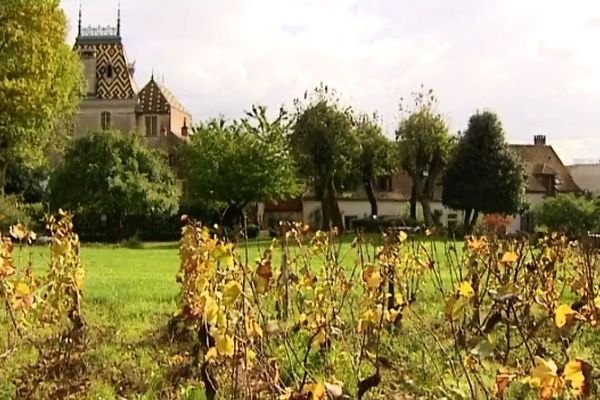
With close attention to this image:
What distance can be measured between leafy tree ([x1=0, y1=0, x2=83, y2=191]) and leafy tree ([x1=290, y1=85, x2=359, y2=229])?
12.4m

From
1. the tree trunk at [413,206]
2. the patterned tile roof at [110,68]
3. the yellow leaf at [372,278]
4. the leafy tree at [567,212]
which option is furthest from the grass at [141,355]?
the patterned tile roof at [110,68]

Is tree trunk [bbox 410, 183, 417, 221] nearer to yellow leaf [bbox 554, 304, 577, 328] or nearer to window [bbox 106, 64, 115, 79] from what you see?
window [bbox 106, 64, 115, 79]

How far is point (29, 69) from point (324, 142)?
14.8 metres

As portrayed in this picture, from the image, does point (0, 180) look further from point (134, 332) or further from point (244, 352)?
point (244, 352)

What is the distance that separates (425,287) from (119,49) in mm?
59307

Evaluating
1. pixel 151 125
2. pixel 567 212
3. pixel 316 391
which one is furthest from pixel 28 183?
pixel 316 391

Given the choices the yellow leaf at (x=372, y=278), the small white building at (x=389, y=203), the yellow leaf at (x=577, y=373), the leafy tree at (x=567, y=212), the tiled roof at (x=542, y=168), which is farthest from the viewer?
A: the tiled roof at (x=542, y=168)

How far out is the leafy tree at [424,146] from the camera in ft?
139

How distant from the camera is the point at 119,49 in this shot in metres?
66.2

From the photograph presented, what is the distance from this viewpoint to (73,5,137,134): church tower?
213 feet

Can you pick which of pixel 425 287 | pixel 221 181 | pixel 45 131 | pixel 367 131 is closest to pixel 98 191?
pixel 45 131

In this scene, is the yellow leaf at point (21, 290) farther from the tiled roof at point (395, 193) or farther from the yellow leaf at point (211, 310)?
the tiled roof at point (395, 193)

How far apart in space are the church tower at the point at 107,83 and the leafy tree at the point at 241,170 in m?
23.0

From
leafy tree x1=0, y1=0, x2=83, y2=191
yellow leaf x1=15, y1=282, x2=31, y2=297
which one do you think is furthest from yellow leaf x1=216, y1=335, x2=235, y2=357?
leafy tree x1=0, y1=0, x2=83, y2=191
